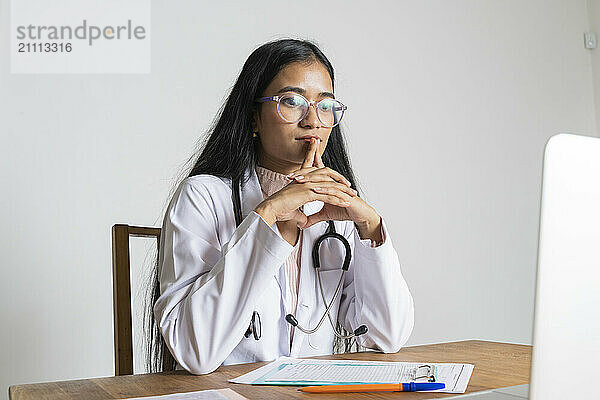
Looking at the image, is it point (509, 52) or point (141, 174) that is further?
point (509, 52)

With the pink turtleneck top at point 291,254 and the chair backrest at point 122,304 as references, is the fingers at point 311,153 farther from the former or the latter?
the chair backrest at point 122,304

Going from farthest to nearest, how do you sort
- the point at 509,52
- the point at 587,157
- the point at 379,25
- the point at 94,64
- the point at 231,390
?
the point at 509,52
the point at 379,25
the point at 94,64
the point at 231,390
the point at 587,157

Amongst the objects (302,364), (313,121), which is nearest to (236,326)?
(302,364)

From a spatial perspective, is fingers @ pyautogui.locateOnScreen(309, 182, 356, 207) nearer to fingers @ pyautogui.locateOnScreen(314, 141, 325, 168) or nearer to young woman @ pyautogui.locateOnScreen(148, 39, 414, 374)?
young woman @ pyautogui.locateOnScreen(148, 39, 414, 374)

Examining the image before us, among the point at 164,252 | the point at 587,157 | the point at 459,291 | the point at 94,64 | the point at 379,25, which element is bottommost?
the point at 459,291

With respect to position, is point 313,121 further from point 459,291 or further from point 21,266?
point 459,291

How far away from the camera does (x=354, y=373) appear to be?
1.12 metres

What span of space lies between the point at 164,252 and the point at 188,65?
1.34 metres

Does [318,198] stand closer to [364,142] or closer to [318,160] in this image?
[318,160]

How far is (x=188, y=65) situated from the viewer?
102 inches

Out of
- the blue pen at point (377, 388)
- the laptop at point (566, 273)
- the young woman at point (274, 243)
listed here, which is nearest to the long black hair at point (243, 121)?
the young woman at point (274, 243)

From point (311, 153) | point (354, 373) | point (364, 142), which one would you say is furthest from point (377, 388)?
point (364, 142)

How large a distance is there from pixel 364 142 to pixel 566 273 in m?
2.40

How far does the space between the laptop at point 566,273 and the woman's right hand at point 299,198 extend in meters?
0.75
